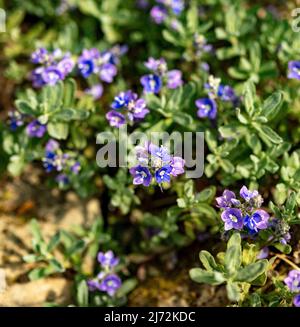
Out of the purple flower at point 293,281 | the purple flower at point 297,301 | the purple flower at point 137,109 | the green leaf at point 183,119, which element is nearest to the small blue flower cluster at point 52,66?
the purple flower at point 137,109

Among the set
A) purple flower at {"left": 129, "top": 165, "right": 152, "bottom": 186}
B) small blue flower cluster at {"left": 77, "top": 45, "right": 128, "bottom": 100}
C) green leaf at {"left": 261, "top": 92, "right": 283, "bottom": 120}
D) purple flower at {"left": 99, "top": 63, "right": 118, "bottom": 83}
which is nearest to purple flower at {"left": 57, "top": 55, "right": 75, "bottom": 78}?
small blue flower cluster at {"left": 77, "top": 45, "right": 128, "bottom": 100}

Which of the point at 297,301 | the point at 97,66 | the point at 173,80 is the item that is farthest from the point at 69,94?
the point at 297,301

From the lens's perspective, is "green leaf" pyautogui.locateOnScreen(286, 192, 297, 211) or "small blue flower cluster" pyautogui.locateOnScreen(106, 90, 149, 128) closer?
"green leaf" pyautogui.locateOnScreen(286, 192, 297, 211)

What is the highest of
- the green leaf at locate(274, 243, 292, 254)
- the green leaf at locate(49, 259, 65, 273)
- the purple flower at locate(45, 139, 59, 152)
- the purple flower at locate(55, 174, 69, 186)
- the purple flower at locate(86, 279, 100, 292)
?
the purple flower at locate(45, 139, 59, 152)

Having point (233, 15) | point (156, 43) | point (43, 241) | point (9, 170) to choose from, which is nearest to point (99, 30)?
point (156, 43)

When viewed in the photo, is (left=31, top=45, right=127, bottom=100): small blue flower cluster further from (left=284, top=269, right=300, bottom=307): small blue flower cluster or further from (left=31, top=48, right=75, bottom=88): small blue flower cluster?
(left=284, top=269, right=300, bottom=307): small blue flower cluster

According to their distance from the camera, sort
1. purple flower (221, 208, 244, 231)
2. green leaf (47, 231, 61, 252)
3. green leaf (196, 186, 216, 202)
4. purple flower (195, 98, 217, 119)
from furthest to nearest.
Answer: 1. purple flower (195, 98, 217, 119)
2. green leaf (47, 231, 61, 252)
3. green leaf (196, 186, 216, 202)
4. purple flower (221, 208, 244, 231)
